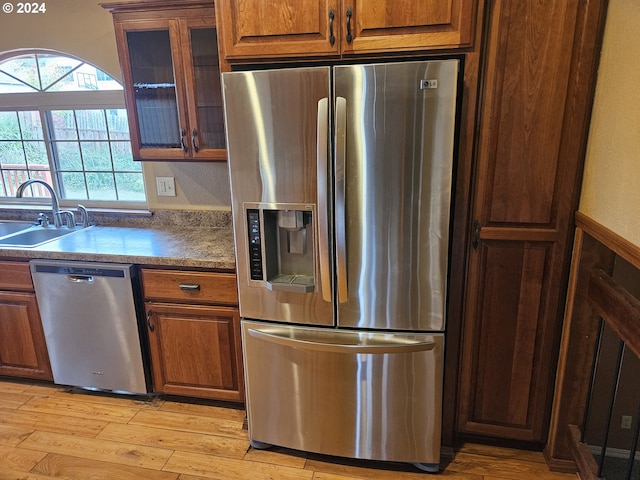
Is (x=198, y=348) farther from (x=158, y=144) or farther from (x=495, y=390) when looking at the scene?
(x=495, y=390)

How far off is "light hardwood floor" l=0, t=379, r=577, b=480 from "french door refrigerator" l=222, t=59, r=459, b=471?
0.10 m

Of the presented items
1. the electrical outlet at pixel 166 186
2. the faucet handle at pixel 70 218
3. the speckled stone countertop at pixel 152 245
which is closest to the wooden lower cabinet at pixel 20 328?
the speckled stone countertop at pixel 152 245

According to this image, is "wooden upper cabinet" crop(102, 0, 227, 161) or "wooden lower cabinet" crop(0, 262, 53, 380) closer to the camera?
"wooden upper cabinet" crop(102, 0, 227, 161)

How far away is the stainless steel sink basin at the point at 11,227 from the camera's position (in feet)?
9.07

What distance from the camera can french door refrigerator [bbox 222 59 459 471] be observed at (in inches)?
61.5

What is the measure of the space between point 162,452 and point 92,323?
0.74 metres

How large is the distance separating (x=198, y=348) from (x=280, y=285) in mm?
716

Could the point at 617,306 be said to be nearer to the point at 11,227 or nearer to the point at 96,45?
the point at 96,45

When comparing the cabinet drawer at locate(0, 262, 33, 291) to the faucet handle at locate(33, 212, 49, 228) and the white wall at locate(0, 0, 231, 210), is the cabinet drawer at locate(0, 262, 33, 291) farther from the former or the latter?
the white wall at locate(0, 0, 231, 210)

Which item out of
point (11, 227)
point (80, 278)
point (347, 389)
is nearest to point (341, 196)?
point (347, 389)

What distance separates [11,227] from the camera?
9.34 ft

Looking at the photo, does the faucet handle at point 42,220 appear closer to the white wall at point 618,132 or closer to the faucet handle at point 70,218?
the faucet handle at point 70,218

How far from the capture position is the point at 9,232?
9.07 feet

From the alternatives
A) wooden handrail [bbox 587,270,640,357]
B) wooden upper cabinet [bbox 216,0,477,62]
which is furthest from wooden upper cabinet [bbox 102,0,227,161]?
wooden handrail [bbox 587,270,640,357]
